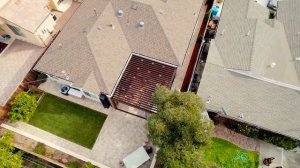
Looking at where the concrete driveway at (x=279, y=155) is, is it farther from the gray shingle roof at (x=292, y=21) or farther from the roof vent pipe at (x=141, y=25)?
the roof vent pipe at (x=141, y=25)

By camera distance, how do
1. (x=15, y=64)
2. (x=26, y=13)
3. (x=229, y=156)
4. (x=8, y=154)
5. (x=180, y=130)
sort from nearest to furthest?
1. (x=180, y=130)
2. (x=8, y=154)
3. (x=229, y=156)
4. (x=26, y=13)
5. (x=15, y=64)

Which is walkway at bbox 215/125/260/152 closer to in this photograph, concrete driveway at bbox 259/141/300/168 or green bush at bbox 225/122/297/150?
green bush at bbox 225/122/297/150

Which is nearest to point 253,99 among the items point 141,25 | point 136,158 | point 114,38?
point 136,158

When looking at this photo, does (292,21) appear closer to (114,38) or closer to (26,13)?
(114,38)

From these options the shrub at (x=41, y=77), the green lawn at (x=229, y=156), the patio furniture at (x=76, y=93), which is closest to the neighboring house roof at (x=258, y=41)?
the green lawn at (x=229, y=156)

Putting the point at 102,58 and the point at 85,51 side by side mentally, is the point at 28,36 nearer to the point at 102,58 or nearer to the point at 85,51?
the point at 85,51

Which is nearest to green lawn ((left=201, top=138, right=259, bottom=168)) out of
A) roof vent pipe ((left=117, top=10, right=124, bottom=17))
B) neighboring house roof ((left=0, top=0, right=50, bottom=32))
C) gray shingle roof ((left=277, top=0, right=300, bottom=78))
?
gray shingle roof ((left=277, top=0, right=300, bottom=78))
